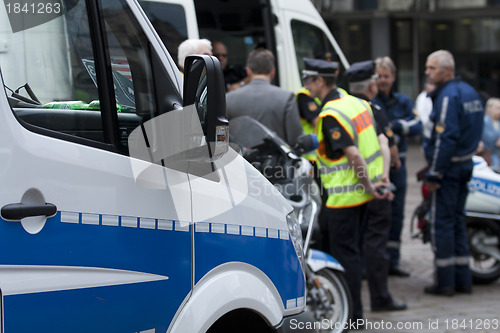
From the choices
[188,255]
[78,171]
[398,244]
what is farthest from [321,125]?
[78,171]

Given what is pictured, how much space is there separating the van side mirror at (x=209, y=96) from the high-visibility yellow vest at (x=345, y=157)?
2896 mm

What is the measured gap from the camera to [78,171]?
2326 mm

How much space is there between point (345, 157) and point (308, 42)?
96.8 inches

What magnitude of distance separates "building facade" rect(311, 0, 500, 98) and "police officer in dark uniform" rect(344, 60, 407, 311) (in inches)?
616

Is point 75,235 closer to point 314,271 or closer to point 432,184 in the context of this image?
point 314,271

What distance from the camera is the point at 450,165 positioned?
21.1ft

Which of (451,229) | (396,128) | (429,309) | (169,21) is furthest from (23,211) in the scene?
(396,128)

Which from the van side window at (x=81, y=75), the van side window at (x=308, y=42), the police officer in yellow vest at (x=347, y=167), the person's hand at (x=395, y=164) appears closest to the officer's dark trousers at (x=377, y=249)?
the police officer in yellow vest at (x=347, y=167)

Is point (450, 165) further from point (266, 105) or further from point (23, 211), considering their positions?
point (23, 211)

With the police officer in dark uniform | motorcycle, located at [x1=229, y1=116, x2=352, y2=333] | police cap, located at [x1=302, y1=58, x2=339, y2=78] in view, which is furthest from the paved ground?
police cap, located at [x1=302, y1=58, x2=339, y2=78]

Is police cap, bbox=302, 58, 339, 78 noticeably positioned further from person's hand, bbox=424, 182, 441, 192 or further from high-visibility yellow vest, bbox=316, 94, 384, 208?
person's hand, bbox=424, 182, 441, 192

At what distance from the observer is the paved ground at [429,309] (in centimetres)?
551

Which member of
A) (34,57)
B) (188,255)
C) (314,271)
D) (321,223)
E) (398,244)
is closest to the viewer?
(34,57)

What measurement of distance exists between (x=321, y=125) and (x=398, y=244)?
97.0 inches
